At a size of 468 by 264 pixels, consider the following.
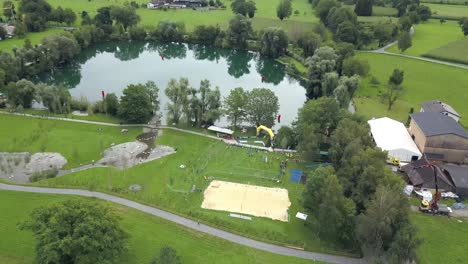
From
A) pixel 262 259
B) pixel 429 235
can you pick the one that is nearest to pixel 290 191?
pixel 262 259

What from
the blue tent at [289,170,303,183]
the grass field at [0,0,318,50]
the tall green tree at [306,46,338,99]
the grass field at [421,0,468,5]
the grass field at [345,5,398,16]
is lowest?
the blue tent at [289,170,303,183]

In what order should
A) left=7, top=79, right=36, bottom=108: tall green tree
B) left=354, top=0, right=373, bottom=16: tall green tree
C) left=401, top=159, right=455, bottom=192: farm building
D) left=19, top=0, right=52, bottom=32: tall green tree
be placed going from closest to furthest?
left=401, top=159, right=455, bottom=192: farm building < left=7, top=79, right=36, bottom=108: tall green tree < left=19, top=0, right=52, bottom=32: tall green tree < left=354, top=0, right=373, bottom=16: tall green tree

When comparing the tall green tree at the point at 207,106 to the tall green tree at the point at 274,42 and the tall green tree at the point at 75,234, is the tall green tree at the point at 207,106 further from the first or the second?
the tall green tree at the point at 274,42

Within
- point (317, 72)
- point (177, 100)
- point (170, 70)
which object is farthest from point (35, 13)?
point (317, 72)

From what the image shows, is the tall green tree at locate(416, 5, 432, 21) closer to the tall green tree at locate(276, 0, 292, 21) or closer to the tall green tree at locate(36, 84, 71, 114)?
the tall green tree at locate(276, 0, 292, 21)

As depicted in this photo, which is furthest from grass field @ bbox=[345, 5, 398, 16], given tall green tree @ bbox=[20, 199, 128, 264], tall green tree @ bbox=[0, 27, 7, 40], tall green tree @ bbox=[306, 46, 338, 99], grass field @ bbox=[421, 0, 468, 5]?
tall green tree @ bbox=[20, 199, 128, 264]

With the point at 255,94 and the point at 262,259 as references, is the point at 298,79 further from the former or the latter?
the point at 262,259
